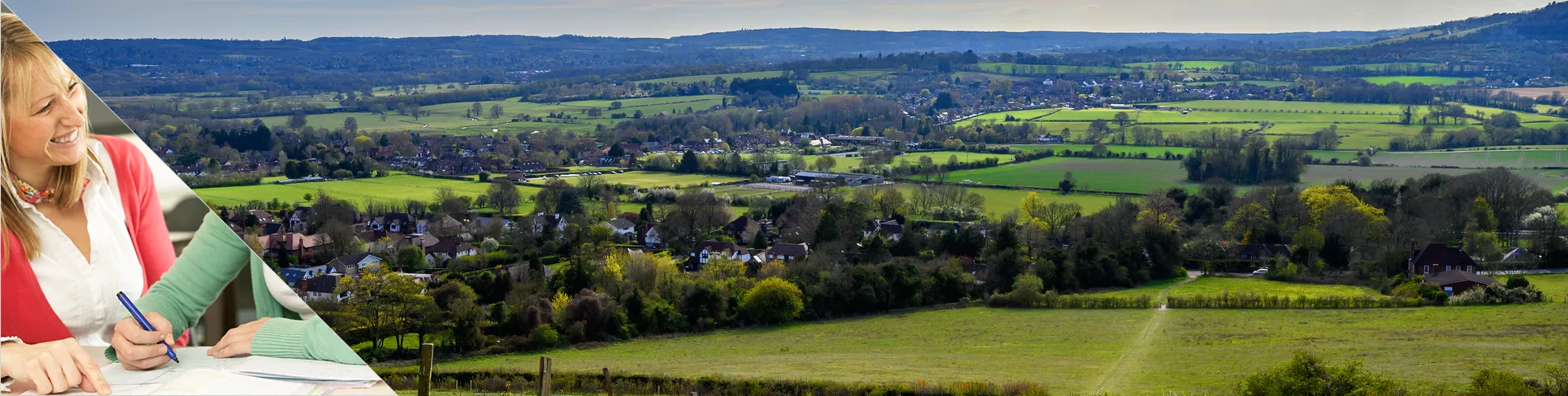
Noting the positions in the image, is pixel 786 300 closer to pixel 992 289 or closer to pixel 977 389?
pixel 992 289

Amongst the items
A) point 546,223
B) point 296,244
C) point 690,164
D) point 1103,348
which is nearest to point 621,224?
point 546,223

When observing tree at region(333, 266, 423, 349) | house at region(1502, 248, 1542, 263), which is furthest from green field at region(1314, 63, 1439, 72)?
tree at region(333, 266, 423, 349)

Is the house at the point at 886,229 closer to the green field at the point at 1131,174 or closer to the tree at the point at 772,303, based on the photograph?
the tree at the point at 772,303

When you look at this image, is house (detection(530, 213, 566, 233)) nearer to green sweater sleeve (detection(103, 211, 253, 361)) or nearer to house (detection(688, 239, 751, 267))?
house (detection(688, 239, 751, 267))

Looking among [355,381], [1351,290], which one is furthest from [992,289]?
[355,381]

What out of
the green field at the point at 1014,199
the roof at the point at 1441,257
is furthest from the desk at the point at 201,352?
the green field at the point at 1014,199

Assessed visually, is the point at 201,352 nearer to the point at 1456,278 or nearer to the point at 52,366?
the point at 52,366

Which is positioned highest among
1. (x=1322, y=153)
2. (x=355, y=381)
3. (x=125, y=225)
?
(x=125, y=225)
